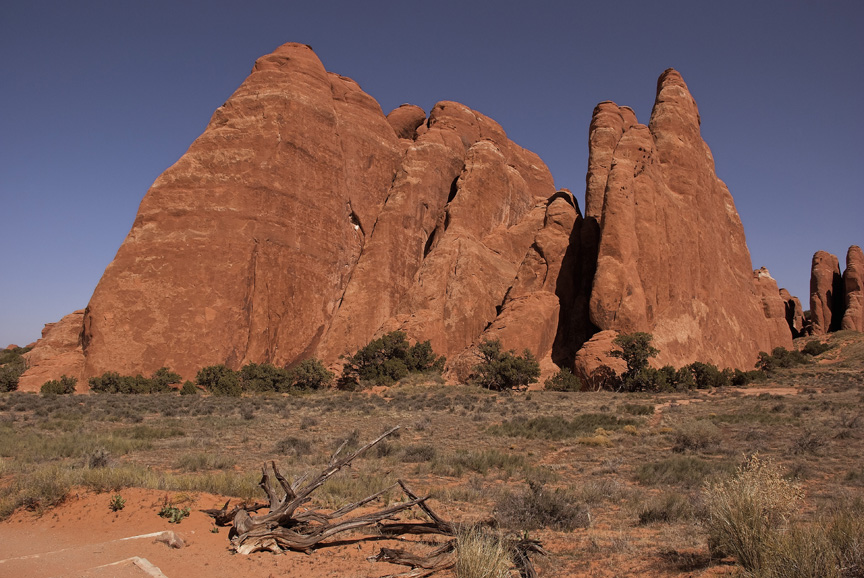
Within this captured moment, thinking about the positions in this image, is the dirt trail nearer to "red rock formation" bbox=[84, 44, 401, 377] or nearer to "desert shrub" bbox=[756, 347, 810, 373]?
"red rock formation" bbox=[84, 44, 401, 377]

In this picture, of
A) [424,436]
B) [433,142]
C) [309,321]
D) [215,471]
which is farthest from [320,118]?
[215,471]

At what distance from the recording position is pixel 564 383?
102ft

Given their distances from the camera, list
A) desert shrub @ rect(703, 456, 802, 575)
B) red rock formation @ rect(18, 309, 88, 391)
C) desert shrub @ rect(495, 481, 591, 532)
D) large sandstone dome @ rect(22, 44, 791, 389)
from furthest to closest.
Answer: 1. large sandstone dome @ rect(22, 44, 791, 389)
2. red rock formation @ rect(18, 309, 88, 391)
3. desert shrub @ rect(495, 481, 591, 532)
4. desert shrub @ rect(703, 456, 802, 575)

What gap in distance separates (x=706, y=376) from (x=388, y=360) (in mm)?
19861

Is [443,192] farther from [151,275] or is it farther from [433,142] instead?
[151,275]

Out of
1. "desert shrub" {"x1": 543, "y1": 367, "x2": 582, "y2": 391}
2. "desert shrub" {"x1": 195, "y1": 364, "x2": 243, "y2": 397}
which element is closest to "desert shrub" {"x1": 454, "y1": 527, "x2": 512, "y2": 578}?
"desert shrub" {"x1": 543, "y1": 367, "x2": 582, "y2": 391}

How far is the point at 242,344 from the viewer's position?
36156mm

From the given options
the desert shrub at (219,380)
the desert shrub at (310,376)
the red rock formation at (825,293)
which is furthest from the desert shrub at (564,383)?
the red rock formation at (825,293)

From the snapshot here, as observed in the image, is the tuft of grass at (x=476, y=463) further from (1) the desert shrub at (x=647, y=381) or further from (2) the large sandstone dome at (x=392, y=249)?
(2) the large sandstone dome at (x=392, y=249)

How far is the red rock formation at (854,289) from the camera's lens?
2255 inches

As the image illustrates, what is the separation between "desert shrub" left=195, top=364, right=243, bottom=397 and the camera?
102ft

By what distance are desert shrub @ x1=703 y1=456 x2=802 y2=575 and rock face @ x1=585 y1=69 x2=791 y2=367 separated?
2851 cm

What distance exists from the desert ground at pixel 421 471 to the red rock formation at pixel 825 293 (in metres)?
49.0

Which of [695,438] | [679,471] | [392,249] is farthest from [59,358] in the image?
[679,471]
